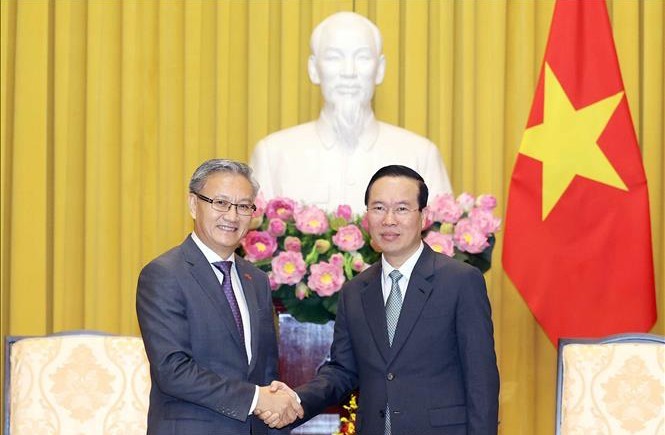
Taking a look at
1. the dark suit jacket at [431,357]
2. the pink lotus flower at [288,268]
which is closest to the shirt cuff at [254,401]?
the dark suit jacket at [431,357]

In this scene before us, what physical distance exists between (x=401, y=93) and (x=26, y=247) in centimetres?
200

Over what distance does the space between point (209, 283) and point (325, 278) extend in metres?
0.68

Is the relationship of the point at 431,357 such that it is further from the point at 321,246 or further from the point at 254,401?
the point at 321,246

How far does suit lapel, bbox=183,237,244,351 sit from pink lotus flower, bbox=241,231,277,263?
668 millimetres

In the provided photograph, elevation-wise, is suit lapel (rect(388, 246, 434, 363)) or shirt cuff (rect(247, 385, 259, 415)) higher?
suit lapel (rect(388, 246, 434, 363))

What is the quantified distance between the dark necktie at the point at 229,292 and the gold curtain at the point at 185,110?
8.11 feet

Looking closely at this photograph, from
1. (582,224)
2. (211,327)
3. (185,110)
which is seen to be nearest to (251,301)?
(211,327)

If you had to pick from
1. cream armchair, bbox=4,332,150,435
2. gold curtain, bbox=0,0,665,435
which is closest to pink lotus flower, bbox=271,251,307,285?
cream armchair, bbox=4,332,150,435

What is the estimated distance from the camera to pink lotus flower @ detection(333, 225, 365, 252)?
3506 millimetres

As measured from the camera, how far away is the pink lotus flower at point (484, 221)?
367 cm

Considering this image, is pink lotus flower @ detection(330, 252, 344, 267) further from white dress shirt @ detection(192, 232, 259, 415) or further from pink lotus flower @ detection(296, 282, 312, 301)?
white dress shirt @ detection(192, 232, 259, 415)

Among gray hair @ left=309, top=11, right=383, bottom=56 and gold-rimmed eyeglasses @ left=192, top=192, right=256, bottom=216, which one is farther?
gray hair @ left=309, top=11, right=383, bottom=56

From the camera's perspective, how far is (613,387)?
2.98 metres

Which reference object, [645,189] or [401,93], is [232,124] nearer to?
[401,93]
